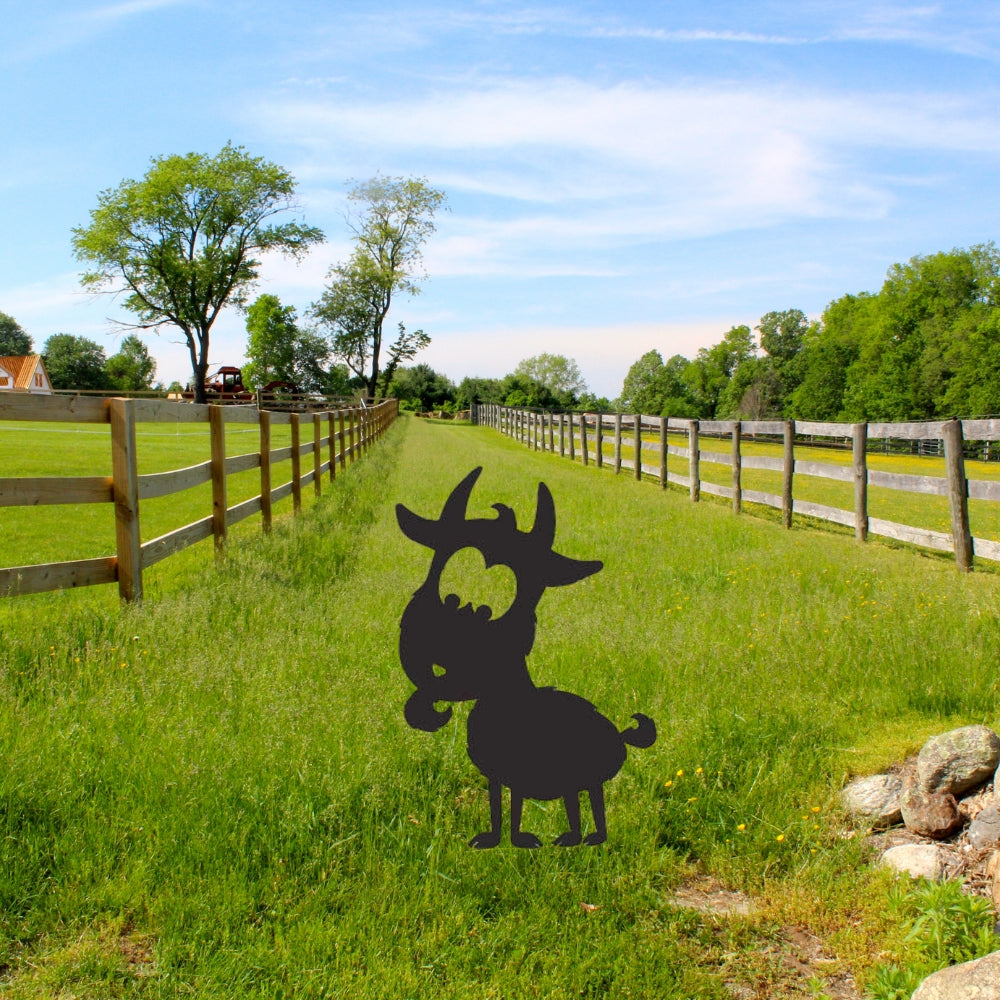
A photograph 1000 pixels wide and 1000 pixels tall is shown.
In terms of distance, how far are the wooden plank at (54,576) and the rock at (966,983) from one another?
462cm

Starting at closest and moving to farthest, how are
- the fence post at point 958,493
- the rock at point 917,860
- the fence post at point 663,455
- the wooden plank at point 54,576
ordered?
the rock at point 917,860, the wooden plank at point 54,576, the fence post at point 958,493, the fence post at point 663,455

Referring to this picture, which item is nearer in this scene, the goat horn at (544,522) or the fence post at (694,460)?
the goat horn at (544,522)

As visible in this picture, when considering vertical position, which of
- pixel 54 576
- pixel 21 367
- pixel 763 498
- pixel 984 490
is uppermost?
pixel 21 367

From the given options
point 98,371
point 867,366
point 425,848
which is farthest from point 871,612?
point 98,371

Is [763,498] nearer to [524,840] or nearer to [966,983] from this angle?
[966,983]

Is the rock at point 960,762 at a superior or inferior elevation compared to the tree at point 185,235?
inferior

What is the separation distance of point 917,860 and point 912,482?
23.5 feet

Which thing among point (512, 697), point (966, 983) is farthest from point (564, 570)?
point (966, 983)

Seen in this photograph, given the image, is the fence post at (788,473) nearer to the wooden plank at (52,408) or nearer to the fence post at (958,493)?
the fence post at (958,493)

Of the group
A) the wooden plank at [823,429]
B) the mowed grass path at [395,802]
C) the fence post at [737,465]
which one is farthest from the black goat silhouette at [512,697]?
the fence post at [737,465]

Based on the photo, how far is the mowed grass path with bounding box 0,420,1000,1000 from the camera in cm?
235

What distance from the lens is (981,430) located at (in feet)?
26.3

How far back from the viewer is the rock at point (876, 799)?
3.07m

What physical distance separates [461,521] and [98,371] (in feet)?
360
